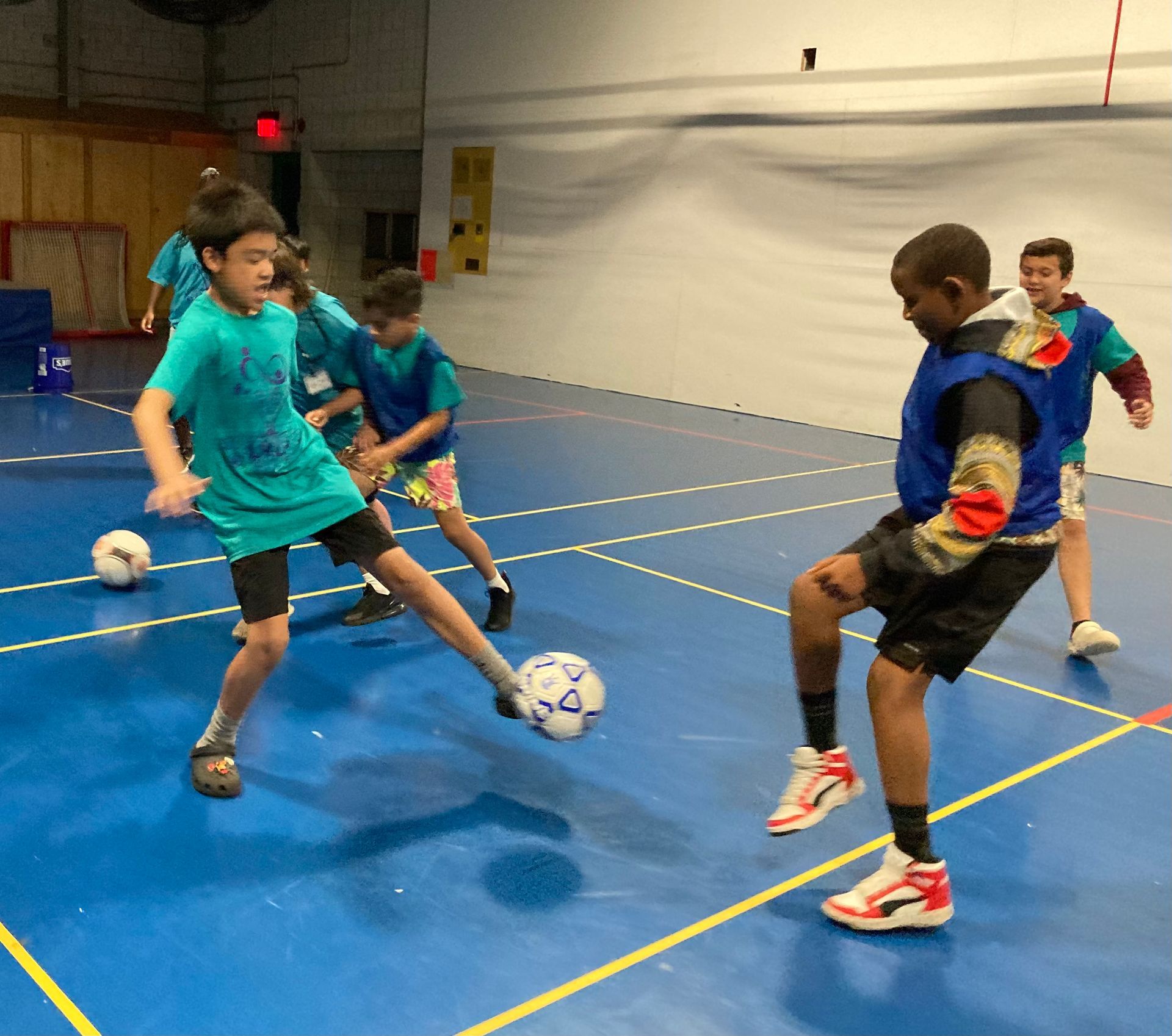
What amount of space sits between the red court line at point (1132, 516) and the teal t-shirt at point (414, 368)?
5.75 meters

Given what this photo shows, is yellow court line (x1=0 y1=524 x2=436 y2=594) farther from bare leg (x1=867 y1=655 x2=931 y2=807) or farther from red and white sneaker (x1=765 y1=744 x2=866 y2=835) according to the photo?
bare leg (x1=867 y1=655 x2=931 y2=807)

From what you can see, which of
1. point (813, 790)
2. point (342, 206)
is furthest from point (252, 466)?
point (342, 206)

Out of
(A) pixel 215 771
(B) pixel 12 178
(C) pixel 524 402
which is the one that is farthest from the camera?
(B) pixel 12 178

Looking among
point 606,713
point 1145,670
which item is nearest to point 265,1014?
point 606,713

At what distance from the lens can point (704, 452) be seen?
10000mm

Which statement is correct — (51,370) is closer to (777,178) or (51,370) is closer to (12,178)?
(12,178)

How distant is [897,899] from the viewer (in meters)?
2.88

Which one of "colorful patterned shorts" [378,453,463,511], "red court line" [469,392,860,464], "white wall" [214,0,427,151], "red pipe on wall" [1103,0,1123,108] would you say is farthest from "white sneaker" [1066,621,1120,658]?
"white wall" [214,0,427,151]

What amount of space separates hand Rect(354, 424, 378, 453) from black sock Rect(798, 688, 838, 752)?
2310mm

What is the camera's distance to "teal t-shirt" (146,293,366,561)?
3.19m

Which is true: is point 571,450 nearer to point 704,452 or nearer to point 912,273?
point 704,452

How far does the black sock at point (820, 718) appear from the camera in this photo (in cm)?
313

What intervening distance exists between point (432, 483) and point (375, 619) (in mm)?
659

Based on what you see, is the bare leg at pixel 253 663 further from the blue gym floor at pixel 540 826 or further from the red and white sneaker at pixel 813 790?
the red and white sneaker at pixel 813 790
